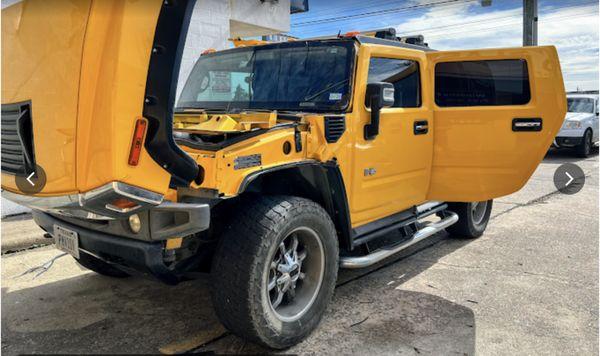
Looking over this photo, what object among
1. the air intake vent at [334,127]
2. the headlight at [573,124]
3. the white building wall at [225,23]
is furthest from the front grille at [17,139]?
the headlight at [573,124]

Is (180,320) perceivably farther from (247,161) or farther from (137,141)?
(137,141)

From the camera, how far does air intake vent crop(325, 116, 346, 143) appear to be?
3459mm

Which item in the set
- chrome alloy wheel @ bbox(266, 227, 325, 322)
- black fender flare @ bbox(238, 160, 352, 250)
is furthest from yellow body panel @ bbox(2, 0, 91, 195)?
chrome alloy wheel @ bbox(266, 227, 325, 322)

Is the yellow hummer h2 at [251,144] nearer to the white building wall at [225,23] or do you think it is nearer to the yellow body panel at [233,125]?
the yellow body panel at [233,125]

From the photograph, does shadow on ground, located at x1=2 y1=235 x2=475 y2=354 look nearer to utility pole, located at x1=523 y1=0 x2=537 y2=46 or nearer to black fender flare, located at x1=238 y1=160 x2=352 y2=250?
black fender flare, located at x1=238 y1=160 x2=352 y2=250

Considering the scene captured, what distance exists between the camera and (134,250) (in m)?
2.66

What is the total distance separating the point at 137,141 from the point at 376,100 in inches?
74.9

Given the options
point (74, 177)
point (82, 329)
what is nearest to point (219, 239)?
point (74, 177)

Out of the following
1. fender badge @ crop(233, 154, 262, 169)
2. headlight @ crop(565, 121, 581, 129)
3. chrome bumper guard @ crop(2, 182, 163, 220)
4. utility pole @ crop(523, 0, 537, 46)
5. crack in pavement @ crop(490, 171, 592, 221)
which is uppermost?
utility pole @ crop(523, 0, 537, 46)

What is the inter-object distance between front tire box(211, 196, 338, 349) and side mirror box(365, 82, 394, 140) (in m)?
0.84

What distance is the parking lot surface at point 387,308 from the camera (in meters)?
3.22

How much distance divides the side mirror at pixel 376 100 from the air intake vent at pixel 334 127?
0.28 m

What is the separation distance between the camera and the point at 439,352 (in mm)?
3131

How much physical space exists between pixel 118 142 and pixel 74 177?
1.00 ft
